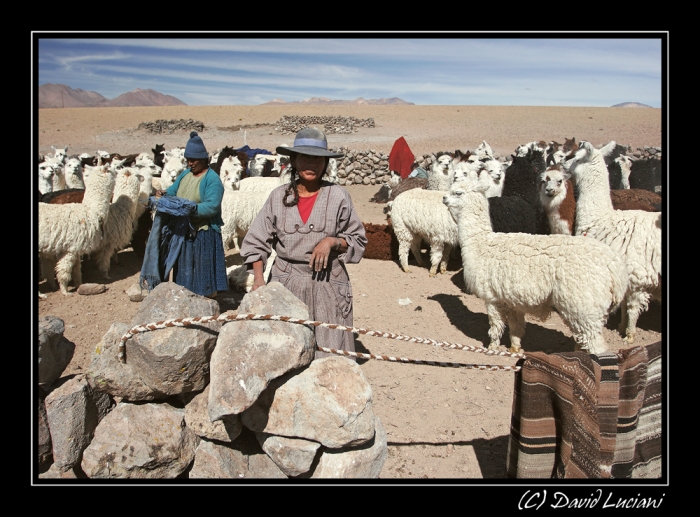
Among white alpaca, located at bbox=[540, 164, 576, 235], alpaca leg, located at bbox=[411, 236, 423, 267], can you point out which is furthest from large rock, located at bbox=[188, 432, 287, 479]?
alpaca leg, located at bbox=[411, 236, 423, 267]

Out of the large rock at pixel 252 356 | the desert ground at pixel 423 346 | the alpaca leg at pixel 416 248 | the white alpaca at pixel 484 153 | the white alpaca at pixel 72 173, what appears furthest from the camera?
the white alpaca at pixel 484 153

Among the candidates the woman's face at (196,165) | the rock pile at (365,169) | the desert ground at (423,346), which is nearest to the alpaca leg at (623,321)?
the desert ground at (423,346)

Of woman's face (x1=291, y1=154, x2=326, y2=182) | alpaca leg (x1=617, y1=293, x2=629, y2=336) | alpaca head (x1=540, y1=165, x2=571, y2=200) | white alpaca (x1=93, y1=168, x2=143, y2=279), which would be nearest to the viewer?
woman's face (x1=291, y1=154, x2=326, y2=182)

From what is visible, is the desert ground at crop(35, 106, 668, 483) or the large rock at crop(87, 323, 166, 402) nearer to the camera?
the large rock at crop(87, 323, 166, 402)

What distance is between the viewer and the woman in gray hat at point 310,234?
3.21m

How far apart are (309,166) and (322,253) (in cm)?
57

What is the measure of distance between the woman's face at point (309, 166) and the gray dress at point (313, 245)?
0.44 ft

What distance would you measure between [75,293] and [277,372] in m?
6.02

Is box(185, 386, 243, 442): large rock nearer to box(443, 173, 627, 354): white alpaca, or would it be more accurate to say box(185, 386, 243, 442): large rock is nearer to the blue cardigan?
the blue cardigan

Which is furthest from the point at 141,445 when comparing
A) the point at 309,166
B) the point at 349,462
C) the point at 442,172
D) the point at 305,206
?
the point at 442,172

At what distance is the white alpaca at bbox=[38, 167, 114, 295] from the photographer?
6.80 metres

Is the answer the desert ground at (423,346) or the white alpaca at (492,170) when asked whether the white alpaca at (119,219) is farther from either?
the white alpaca at (492,170)

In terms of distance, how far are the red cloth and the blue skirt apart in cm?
948
